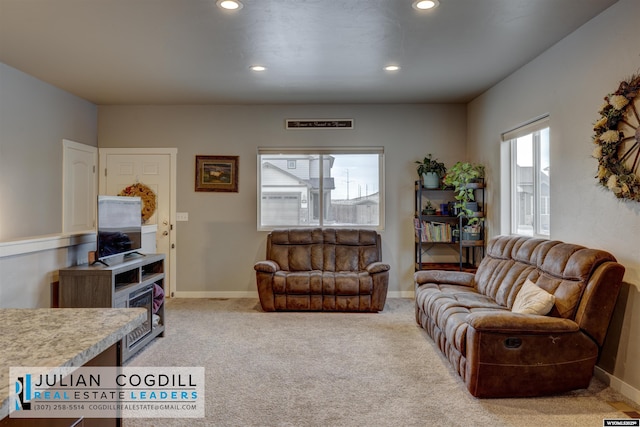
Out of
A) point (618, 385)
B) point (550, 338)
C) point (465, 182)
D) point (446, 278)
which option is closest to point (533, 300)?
point (550, 338)

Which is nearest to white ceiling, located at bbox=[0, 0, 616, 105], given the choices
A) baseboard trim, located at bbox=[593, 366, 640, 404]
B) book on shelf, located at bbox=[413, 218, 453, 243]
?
book on shelf, located at bbox=[413, 218, 453, 243]

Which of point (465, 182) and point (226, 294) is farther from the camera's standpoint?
point (226, 294)

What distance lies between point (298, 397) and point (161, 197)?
3.82m

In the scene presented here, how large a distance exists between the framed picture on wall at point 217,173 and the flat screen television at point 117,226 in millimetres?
1729

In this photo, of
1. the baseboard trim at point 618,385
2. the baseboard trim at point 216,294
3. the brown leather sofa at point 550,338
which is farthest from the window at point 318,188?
the baseboard trim at point 618,385

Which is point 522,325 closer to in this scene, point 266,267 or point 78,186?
point 266,267

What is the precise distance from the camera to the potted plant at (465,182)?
4762 millimetres

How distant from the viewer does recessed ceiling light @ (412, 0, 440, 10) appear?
8.71ft

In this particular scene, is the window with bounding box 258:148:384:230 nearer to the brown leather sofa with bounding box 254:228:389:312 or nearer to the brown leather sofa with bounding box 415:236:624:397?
the brown leather sofa with bounding box 254:228:389:312

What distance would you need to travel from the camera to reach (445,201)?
5434 mm

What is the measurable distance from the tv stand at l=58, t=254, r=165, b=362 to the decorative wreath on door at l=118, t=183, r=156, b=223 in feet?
5.55

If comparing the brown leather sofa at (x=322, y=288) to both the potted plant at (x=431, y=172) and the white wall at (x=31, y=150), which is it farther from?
the white wall at (x=31, y=150)

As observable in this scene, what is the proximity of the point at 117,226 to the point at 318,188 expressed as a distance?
2.77m

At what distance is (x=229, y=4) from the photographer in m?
2.69
